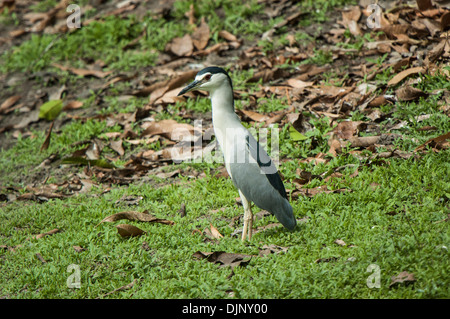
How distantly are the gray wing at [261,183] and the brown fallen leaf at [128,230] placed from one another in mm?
1060

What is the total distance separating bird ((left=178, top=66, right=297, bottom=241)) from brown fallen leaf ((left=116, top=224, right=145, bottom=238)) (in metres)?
1.03

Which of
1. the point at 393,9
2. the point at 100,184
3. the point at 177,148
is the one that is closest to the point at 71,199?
the point at 100,184

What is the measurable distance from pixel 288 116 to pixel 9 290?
3.84 m

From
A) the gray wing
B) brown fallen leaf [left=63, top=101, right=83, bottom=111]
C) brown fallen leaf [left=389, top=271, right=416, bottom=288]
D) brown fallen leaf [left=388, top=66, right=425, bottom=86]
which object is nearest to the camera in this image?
brown fallen leaf [left=389, top=271, right=416, bottom=288]

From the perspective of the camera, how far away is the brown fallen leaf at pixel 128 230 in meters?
4.79

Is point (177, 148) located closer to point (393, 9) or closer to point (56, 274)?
point (56, 274)

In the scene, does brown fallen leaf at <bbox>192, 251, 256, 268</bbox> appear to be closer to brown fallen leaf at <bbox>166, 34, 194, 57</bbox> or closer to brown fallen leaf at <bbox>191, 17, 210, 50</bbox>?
brown fallen leaf at <bbox>166, 34, 194, 57</bbox>

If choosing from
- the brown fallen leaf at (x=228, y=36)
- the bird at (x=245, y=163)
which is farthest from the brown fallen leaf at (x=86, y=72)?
the bird at (x=245, y=163)

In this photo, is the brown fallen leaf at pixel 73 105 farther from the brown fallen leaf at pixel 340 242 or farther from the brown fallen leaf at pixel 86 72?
the brown fallen leaf at pixel 340 242

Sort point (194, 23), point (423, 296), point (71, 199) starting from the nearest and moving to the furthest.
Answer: point (423, 296)
point (71, 199)
point (194, 23)

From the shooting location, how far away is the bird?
15.0ft

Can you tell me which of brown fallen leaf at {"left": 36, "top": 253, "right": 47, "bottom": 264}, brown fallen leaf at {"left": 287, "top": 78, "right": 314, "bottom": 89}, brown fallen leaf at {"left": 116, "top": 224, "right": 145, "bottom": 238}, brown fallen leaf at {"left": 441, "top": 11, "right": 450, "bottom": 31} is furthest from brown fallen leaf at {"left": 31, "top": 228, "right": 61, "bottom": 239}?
brown fallen leaf at {"left": 441, "top": 11, "right": 450, "bottom": 31}

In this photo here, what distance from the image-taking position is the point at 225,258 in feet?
14.0

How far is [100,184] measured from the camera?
6.26 m
